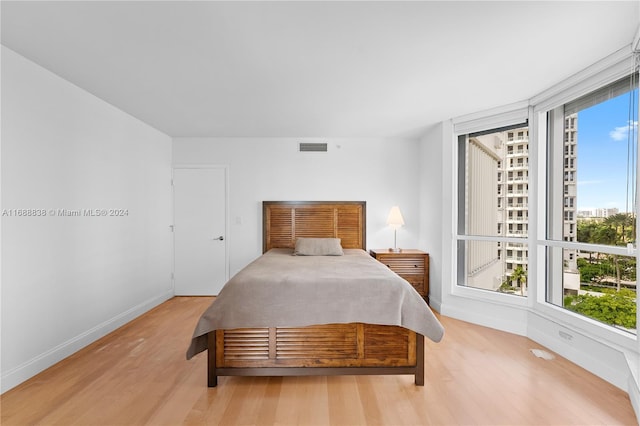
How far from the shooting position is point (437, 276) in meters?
4.09

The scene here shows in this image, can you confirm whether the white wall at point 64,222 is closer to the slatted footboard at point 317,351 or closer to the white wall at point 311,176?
the white wall at point 311,176

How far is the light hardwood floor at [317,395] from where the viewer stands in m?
1.91

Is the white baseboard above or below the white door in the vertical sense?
below

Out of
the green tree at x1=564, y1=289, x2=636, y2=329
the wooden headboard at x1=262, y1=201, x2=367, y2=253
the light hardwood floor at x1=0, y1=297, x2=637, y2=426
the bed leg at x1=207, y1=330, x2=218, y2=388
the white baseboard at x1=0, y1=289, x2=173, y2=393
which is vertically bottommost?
the light hardwood floor at x1=0, y1=297, x2=637, y2=426

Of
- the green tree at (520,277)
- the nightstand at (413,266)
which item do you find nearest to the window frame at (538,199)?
the green tree at (520,277)

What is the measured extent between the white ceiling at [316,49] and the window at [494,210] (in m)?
0.52

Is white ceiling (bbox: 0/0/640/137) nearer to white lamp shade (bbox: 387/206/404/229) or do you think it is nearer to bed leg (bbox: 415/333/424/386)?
white lamp shade (bbox: 387/206/404/229)

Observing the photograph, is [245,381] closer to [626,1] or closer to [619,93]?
[626,1]

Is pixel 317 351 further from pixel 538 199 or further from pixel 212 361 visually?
pixel 538 199

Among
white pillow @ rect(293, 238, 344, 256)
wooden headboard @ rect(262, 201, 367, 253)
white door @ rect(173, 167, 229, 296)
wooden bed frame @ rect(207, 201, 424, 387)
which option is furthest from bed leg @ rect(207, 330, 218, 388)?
white door @ rect(173, 167, 229, 296)

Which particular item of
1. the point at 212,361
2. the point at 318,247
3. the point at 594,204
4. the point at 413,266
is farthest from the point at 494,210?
the point at 212,361

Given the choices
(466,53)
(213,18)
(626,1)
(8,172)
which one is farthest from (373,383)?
(8,172)

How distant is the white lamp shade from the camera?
4408 mm

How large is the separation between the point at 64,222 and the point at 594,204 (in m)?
4.57
